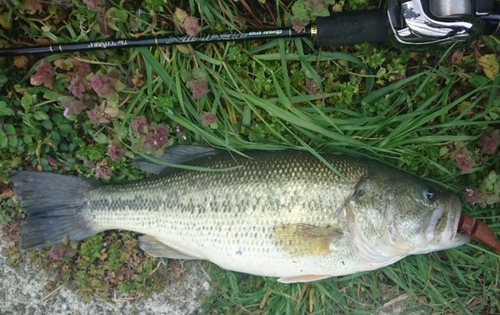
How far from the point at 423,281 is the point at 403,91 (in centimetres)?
110

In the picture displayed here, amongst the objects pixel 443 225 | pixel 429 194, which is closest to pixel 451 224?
pixel 443 225

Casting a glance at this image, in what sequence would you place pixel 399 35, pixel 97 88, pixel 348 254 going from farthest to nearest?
pixel 97 88 → pixel 348 254 → pixel 399 35

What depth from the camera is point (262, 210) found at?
2.08 m

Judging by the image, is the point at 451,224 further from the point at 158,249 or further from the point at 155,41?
the point at 155,41

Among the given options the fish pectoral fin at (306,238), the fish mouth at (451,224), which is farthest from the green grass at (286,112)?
the fish pectoral fin at (306,238)

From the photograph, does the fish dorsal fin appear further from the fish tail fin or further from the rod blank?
the rod blank

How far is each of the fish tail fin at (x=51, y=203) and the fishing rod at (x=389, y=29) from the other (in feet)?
2.36

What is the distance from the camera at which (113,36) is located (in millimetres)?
2297

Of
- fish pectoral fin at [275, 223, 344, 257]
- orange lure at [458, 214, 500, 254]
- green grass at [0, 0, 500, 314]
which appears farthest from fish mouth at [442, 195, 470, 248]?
fish pectoral fin at [275, 223, 344, 257]

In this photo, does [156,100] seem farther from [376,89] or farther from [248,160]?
[376,89]

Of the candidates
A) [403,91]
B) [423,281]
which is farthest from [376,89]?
[423,281]

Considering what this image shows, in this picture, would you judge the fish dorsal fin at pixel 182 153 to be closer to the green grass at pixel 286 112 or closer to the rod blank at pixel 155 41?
the green grass at pixel 286 112

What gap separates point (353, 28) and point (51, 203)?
6.37 feet

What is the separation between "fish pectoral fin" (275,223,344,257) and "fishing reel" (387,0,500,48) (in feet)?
3.22
